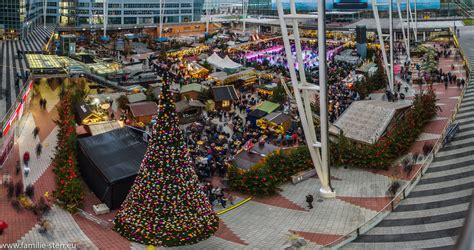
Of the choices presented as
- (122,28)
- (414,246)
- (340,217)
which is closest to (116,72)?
(340,217)

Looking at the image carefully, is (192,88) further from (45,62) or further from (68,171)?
(68,171)

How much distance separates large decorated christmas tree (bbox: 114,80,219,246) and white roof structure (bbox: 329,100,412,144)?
1276 cm

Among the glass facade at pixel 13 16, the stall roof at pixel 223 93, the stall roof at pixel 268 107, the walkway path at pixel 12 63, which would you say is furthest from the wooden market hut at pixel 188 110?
the glass facade at pixel 13 16

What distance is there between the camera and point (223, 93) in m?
38.7

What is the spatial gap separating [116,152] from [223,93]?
58.8ft

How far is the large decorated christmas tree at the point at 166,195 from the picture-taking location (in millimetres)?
16141

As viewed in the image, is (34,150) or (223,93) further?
(223,93)

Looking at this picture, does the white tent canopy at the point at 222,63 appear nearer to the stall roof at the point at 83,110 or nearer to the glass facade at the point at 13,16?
the stall roof at the point at 83,110

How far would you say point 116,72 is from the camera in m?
47.4

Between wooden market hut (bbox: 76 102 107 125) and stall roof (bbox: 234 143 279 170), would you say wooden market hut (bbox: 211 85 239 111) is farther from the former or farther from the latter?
stall roof (bbox: 234 143 279 170)

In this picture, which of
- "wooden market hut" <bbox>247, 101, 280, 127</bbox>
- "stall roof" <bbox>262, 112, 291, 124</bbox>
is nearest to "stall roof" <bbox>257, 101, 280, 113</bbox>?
"wooden market hut" <bbox>247, 101, 280, 127</bbox>

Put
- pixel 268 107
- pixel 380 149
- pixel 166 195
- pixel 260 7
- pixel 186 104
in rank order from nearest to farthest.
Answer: pixel 166 195
pixel 380 149
pixel 268 107
pixel 186 104
pixel 260 7

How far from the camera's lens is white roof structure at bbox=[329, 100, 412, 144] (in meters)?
26.0

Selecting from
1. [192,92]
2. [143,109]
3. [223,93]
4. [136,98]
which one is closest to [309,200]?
[143,109]
